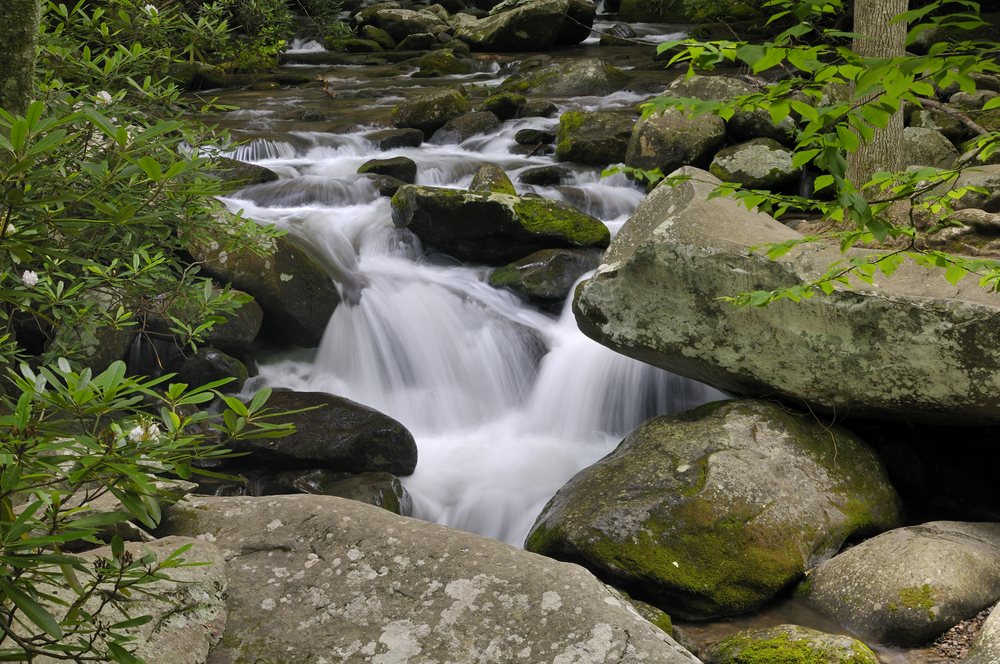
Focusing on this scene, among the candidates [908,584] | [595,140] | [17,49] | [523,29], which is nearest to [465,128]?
[595,140]

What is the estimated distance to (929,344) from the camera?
3973 millimetres

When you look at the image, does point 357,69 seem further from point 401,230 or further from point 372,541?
point 372,541

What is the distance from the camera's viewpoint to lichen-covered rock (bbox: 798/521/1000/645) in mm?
3252

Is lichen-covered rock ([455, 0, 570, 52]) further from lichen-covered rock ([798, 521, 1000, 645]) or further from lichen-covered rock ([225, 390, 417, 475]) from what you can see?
lichen-covered rock ([798, 521, 1000, 645])

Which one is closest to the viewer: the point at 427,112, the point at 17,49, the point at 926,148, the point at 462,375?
the point at 17,49

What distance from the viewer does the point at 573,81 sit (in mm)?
14805

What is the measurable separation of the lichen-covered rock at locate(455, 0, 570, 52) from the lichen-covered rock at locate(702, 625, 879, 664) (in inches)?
753

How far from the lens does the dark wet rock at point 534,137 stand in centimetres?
1126

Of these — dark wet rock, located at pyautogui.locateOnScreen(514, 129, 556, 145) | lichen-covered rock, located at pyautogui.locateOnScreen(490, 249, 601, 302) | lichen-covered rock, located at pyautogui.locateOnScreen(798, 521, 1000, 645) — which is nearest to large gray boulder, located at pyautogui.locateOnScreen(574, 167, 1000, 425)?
lichen-covered rock, located at pyautogui.locateOnScreen(798, 521, 1000, 645)

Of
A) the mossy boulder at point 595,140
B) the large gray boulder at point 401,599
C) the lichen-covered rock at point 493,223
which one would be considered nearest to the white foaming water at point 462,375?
the lichen-covered rock at point 493,223

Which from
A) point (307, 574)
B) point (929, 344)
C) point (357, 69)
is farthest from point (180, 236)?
point (357, 69)

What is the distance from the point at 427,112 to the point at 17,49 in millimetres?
10839

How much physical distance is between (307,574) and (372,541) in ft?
0.81

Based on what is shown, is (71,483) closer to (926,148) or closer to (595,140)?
(926,148)
